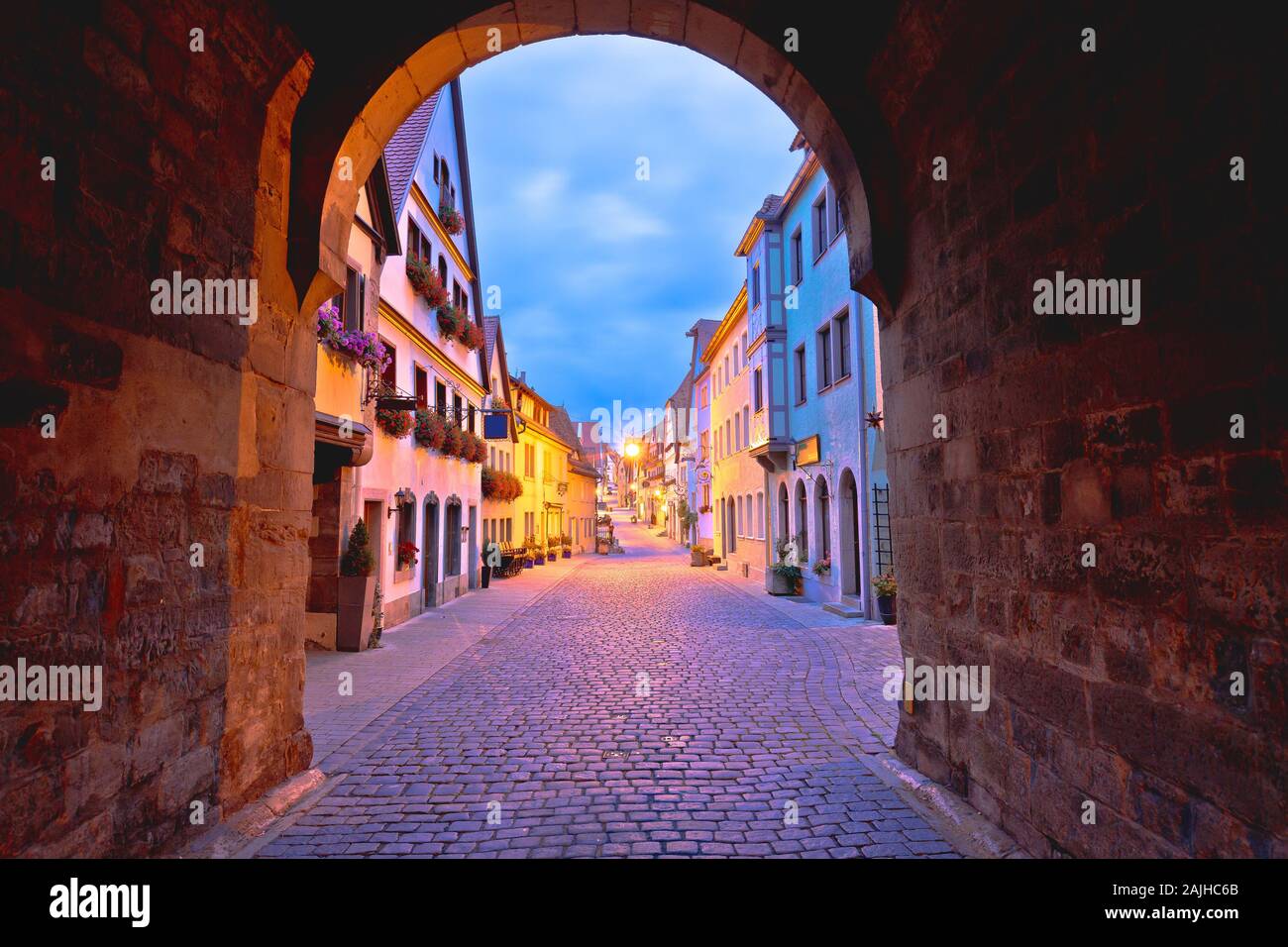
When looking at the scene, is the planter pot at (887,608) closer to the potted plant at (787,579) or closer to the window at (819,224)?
the potted plant at (787,579)

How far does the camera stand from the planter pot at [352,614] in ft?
30.5

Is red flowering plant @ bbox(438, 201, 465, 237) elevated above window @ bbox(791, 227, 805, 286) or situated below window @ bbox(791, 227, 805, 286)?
above

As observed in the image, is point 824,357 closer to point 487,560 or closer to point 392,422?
point 392,422

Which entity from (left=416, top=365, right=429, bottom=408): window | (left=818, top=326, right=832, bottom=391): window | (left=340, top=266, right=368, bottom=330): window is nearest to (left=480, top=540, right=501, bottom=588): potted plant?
(left=416, top=365, right=429, bottom=408): window

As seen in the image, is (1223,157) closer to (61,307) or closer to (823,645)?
(61,307)

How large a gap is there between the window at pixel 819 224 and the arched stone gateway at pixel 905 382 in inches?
403

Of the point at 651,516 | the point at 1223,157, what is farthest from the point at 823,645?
the point at 651,516

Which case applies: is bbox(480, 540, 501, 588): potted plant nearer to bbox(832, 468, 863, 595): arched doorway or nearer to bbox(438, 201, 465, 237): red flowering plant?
bbox(438, 201, 465, 237): red flowering plant

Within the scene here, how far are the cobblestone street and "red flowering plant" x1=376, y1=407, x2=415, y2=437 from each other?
3.88 m

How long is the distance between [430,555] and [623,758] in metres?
10.3

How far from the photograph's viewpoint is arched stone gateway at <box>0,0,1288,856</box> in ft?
7.16

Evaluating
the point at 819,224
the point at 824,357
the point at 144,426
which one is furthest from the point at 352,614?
the point at 819,224

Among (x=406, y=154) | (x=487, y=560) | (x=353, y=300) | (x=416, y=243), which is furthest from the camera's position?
(x=487, y=560)

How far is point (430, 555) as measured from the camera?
14125 mm
